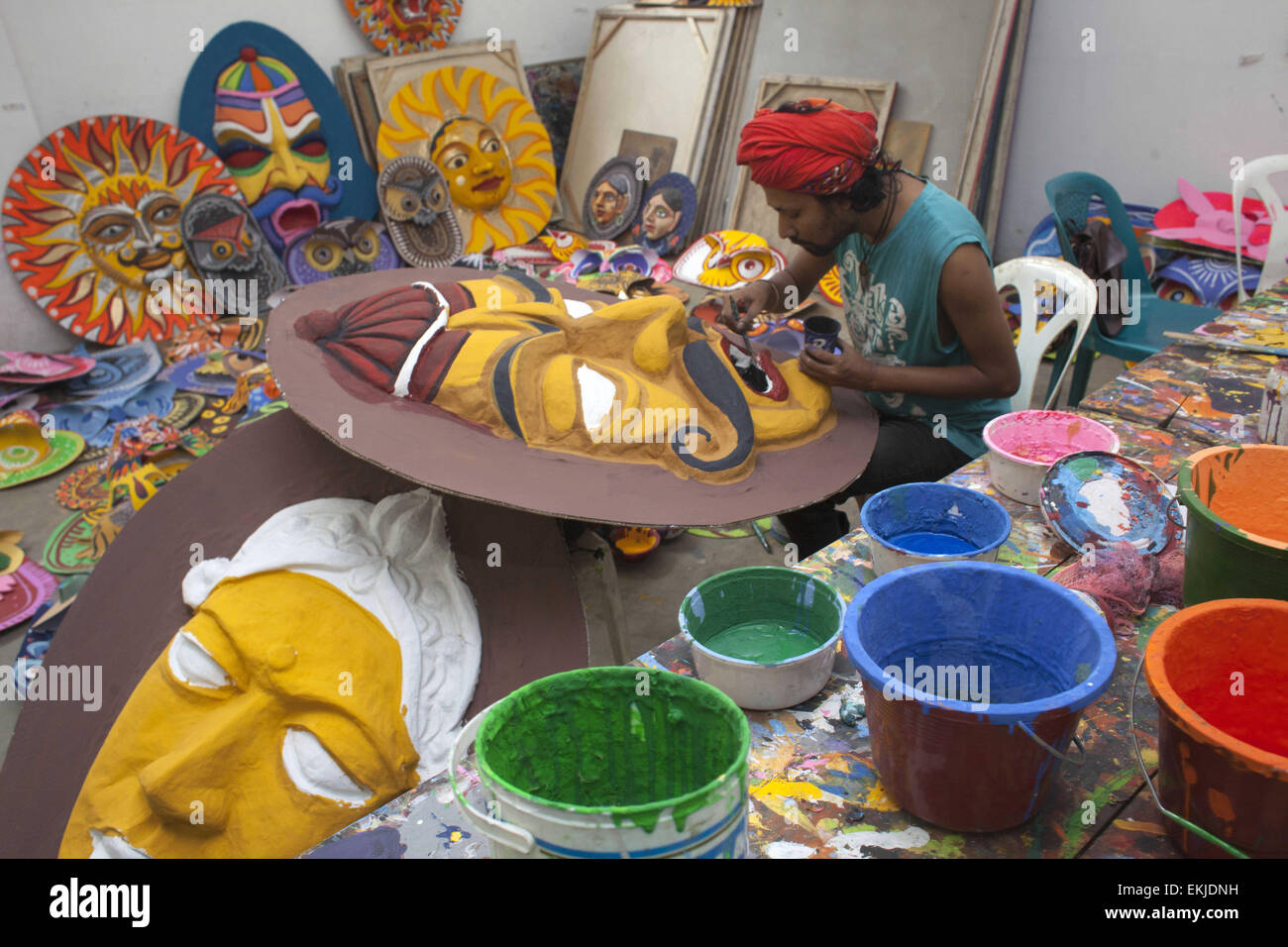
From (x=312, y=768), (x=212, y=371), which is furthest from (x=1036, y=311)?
(x=212, y=371)

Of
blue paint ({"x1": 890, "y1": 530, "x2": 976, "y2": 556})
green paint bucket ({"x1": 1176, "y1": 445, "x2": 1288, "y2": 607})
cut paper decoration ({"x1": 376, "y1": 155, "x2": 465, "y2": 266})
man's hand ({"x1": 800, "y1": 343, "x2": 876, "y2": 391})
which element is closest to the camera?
green paint bucket ({"x1": 1176, "y1": 445, "x2": 1288, "y2": 607})

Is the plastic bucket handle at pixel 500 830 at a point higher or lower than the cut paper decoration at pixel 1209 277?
lower

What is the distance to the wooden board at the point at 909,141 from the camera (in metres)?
5.09

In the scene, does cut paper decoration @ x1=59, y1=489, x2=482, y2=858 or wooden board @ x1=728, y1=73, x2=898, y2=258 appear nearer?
cut paper decoration @ x1=59, y1=489, x2=482, y2=858

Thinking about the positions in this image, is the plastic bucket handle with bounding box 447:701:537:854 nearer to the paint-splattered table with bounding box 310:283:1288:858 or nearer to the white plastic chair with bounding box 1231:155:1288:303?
the paint-splattered table with bounding box 310:283:1288:858

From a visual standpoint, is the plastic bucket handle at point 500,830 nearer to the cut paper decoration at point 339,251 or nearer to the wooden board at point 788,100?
the wooden board at point 788,100

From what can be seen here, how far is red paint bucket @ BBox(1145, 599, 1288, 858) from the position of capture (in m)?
0.95

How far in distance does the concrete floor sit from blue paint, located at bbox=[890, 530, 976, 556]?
1.28m

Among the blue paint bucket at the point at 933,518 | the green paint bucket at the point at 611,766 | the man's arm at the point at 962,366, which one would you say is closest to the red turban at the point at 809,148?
the man's arm at the point at 962,366

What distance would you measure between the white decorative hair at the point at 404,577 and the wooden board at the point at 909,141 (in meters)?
3.93

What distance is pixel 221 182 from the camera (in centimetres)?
541

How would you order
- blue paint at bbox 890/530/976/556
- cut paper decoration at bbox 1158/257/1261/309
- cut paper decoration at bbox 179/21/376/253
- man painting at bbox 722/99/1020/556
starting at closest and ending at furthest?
blue paint at bbox 890/530/976/556, man painting at bbox 722/99/1020/556, cut paper decoration at bbox 1158/257/1261/309, cut paper decoration at bbox 179/21/376/253

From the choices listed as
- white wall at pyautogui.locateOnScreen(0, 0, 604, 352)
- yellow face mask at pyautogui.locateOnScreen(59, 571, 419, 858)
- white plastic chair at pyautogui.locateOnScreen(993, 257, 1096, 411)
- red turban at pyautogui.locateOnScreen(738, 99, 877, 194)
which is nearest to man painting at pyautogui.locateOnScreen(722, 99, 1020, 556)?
red turban at pyautogui.locateOnScreen(738, 99, 877, 194)

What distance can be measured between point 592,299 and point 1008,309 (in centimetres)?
316
